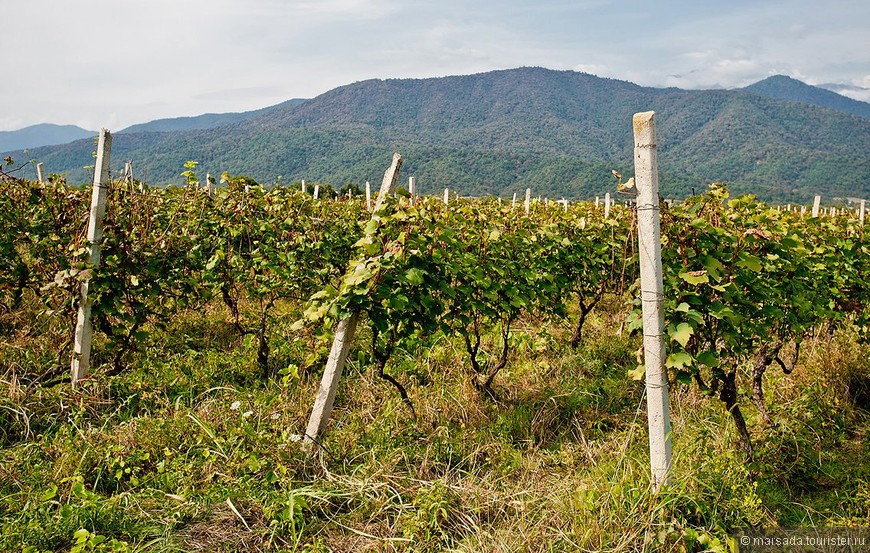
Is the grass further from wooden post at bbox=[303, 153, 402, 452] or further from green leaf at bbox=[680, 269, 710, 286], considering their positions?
green leaf at bbox=[680, 269, 710, 286]

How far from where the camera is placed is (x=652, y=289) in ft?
9.46

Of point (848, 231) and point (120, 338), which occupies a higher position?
point (848, 231)

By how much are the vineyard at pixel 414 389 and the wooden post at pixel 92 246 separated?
0.26 ft

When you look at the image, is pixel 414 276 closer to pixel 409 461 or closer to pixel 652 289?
pixel 409 461

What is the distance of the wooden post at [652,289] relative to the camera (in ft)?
9.08

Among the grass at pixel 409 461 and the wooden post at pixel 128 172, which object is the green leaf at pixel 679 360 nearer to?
the grass at pixel 409 461

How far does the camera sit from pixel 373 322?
358cm

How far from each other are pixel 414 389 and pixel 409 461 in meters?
0.99

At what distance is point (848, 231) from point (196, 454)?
21.4ft

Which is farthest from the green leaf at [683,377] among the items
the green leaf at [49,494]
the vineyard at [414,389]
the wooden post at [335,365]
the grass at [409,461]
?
the green leaf at [49,494]

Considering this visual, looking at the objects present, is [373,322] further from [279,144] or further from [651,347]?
[279,144]

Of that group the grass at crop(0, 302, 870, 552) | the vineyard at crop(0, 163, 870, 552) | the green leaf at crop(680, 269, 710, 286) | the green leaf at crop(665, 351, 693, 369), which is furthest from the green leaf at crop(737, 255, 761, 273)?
the grass at crop(0, 302, 870, 552)

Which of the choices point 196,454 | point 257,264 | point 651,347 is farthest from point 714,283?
point 257,264

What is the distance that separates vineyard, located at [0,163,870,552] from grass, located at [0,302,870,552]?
2 centimetres
